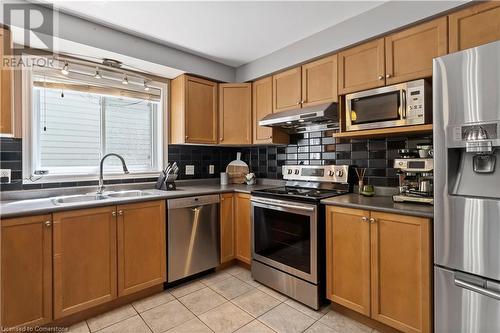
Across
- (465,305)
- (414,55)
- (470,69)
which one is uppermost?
(414,55)

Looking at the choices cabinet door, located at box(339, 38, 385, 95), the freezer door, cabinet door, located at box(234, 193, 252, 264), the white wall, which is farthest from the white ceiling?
→ the freezer door

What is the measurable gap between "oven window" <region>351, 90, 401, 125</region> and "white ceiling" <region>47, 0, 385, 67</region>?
693mm

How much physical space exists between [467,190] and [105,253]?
242 centimetres

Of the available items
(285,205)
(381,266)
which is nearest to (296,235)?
(285,205)

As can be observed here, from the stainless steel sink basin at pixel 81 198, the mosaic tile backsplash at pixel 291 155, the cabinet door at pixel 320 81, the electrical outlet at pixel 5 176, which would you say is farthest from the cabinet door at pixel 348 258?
the electrical outlet at pixel 5 176

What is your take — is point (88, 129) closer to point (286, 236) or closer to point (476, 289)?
point (286, 236)

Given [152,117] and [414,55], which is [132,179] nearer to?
[152,117]

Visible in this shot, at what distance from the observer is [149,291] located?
2.21 metres

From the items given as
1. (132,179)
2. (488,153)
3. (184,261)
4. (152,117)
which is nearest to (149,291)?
(184,261)

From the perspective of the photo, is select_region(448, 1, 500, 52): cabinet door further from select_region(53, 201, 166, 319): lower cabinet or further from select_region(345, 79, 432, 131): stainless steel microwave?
select_region(53, 201, 166, 319): lower cabinet

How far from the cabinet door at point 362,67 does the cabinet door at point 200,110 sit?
1479 mm

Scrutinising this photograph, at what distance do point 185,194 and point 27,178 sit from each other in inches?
50.6

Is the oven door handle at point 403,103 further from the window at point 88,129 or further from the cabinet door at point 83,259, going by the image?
the window at point 88,129

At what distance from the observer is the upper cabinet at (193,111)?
277 centimetres
